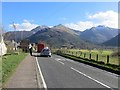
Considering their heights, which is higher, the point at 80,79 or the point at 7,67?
the point at 7,67

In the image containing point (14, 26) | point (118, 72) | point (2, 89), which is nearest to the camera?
point (2, 89)

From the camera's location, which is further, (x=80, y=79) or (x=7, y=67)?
(x=7, y=67)

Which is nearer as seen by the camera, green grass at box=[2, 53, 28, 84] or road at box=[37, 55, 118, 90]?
road at box=[37, 55, 118, 90]

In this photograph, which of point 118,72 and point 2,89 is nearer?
point 2,89

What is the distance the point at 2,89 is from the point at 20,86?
1181 mm

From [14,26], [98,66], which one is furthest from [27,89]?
[14,26]

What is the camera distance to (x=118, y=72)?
24.0 metres

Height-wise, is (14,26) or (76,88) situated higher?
(14,26)

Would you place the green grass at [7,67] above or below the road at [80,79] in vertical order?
above

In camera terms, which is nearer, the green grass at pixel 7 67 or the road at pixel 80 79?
the road at pixel 80 79

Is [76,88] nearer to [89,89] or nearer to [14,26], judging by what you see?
[89,89]

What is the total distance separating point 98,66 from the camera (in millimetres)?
30984

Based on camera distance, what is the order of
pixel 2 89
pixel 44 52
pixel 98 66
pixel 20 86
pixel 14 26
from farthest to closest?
pixel 14 26, pixel 44 52, pixel 98 66, pixel 20 86, pixel 2 89

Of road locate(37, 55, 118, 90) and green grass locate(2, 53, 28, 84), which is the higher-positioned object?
green grass locate(2, 53, 28, 84)
